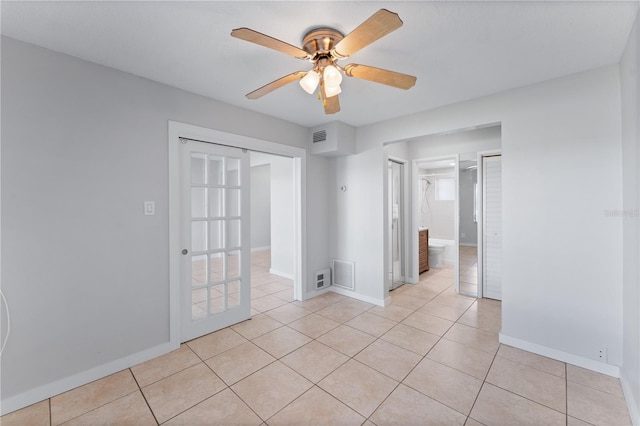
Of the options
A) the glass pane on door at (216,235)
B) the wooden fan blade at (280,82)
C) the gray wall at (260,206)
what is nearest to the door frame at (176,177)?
the glass pane on door at (216,235)

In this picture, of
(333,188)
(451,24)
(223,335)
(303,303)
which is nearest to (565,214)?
(451,24)

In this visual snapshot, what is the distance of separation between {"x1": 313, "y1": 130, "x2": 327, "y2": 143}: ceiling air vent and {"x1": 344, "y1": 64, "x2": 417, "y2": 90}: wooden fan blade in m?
1.93

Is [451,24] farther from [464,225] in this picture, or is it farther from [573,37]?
[464,225]

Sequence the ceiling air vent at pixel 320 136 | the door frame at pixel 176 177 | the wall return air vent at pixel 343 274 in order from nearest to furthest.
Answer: the door frame at pixel 176 177 → the ceiling air vent at pixel 320 136 → the wall return air vent at pixel 343 274

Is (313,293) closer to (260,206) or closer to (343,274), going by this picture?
Result: (343,274)

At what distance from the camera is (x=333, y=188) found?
13.7 ft

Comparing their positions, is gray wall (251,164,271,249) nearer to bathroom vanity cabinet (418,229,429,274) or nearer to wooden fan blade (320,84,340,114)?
bathroom vanity cabinet (418,229,429,274)

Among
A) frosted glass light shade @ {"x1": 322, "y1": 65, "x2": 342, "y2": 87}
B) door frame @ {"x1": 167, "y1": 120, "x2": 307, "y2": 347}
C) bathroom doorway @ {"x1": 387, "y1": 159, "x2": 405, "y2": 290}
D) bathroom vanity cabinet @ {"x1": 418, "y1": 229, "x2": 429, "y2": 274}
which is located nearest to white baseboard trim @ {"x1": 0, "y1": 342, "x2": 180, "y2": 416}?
door frame @ {"x1": 167, "y1": 120, "x2": 307, "y2": 347}

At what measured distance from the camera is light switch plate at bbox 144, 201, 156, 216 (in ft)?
7.85

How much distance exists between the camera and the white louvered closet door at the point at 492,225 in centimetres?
373

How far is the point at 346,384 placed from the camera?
205 centimetres

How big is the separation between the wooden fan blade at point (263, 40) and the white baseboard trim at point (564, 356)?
311cm

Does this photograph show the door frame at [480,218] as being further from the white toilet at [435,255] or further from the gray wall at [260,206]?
the gray wall at [260,206]

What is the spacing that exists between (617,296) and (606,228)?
54cm
